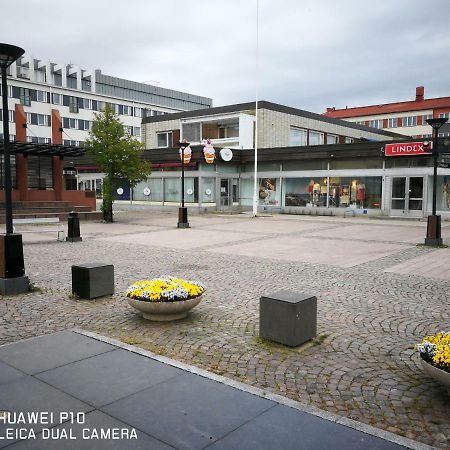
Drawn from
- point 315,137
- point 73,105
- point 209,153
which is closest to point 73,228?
point 209,153

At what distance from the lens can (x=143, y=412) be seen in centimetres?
400

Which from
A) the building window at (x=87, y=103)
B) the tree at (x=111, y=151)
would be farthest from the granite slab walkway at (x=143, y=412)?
the building window at (x=87, y=103)

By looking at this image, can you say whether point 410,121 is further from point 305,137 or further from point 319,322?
point 319,322

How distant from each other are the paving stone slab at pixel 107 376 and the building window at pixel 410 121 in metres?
76.0

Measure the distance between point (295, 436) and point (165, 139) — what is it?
145 ft

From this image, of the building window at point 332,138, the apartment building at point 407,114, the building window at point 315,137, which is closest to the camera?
the building window at point 315,137

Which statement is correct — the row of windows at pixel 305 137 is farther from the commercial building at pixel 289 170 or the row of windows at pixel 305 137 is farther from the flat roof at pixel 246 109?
the flat roof at pixel 246 109

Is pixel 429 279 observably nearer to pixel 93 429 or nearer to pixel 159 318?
pixel 159 318

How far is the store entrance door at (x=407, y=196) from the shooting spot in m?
28.1

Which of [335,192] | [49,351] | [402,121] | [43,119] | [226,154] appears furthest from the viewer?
[402,121]

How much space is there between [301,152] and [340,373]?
93.2 ft

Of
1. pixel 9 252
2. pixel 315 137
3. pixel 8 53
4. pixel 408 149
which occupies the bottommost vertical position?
pixel 9 252

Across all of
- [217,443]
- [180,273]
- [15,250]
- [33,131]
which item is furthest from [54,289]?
[33,131]

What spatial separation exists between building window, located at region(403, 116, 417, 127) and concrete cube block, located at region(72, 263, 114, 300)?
7344 cm
